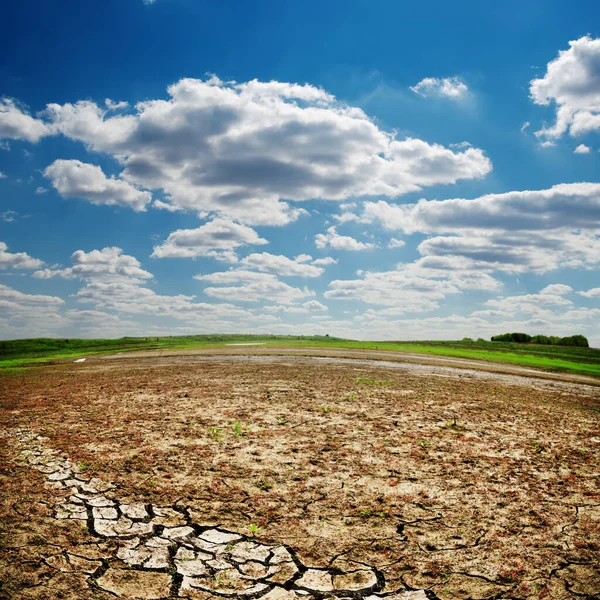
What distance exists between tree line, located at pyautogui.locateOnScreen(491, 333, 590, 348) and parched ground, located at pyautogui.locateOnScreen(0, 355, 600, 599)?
75.0 metres

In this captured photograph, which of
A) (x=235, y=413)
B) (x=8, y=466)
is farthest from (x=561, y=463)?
(x=8, y=466)

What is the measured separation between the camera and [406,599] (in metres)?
5.10

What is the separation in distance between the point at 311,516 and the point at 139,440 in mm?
5640

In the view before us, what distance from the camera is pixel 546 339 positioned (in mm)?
85188

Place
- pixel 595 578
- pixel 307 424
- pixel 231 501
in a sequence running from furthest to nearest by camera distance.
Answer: pixel 307 424, pixel 231 501, pixel 595 578

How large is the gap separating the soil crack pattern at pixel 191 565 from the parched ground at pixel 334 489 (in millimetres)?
49

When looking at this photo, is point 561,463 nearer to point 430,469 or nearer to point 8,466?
point 430,469

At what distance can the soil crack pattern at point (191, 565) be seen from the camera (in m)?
5.13

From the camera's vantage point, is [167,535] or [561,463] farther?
[561,463]

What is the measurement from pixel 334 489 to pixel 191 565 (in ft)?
9.98

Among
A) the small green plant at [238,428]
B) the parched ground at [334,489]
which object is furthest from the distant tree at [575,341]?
the small green plant at [238,428]

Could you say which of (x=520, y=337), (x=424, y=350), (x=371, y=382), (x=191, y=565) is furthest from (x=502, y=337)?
(x=191, y=565)

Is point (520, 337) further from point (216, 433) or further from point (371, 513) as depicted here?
point (371, 513)

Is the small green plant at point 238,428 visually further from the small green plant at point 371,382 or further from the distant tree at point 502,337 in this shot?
the distant tree at point 502,337
